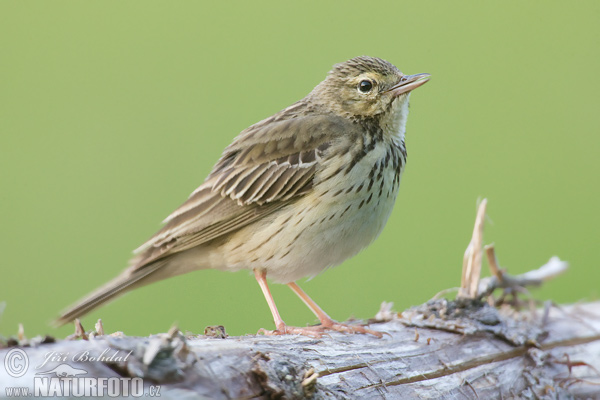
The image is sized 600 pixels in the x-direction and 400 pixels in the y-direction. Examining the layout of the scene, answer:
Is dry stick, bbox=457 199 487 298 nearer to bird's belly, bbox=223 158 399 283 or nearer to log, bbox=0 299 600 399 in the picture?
log, bbox=0 299 600 399

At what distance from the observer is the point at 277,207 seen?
17.7 ft

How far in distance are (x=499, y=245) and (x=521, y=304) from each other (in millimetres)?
3123

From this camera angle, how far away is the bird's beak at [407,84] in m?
5.55

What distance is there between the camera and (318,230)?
5.14 m

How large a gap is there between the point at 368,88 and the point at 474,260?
160 cm

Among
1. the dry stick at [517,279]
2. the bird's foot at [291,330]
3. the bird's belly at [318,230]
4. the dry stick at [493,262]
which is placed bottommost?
the bird's foot at [291,330]

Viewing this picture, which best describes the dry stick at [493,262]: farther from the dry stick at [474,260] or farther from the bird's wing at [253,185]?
the bird's wing at [253,185]

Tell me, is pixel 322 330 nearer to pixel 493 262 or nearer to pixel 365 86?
pixel 493 262

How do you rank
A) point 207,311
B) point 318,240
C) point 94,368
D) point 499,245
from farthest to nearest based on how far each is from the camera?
point 499,245 → point 207,311 → point 318,240 → point 94,368

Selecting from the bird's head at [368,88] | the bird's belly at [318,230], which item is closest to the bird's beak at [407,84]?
the bird's head at [368,88]

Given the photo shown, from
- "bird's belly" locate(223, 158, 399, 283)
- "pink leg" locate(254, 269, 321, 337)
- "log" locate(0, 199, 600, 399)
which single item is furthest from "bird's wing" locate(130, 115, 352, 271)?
"log" locate(0, 199, 600, 399)

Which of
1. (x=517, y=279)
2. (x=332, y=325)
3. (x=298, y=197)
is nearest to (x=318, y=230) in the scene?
(x=298, y=197)

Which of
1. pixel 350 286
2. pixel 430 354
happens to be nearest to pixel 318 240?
pixel 430 354

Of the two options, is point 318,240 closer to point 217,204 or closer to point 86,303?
point 217,204
